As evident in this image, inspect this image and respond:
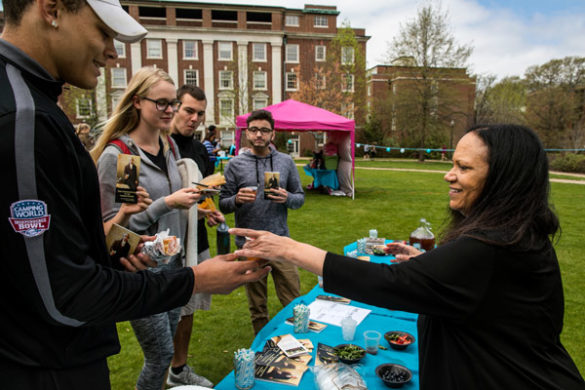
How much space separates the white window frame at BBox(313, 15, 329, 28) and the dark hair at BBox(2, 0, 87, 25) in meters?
44.5

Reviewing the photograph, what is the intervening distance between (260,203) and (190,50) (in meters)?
39.8

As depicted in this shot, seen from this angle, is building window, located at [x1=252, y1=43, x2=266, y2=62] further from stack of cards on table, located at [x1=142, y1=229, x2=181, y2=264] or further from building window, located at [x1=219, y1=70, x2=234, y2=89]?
stack of cards on table, located at [x1=142, y1=229, x2=181, y2=264]

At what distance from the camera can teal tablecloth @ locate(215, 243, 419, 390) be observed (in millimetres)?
1854

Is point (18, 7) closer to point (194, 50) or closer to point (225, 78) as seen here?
point (225, 78)

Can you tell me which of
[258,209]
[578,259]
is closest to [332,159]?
[578,259]

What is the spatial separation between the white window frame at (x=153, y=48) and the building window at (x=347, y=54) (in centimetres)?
1930

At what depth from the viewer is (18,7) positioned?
→ 0.98 metres

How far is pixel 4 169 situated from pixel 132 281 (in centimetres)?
48

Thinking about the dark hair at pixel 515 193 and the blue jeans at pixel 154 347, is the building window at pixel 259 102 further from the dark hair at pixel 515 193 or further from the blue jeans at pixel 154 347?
the dark hair at pixel 515 193

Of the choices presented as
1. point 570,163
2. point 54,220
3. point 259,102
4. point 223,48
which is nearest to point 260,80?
point 259,102

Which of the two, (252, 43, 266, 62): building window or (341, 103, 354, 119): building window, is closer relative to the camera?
(341, 103, 354, 119): building window

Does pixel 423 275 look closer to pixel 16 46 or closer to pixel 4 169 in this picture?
pixel 4 169

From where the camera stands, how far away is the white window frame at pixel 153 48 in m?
37.6

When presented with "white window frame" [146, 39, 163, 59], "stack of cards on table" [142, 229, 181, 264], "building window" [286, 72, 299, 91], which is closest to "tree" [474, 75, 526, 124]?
"building window" [286, 72, 299, 91]
